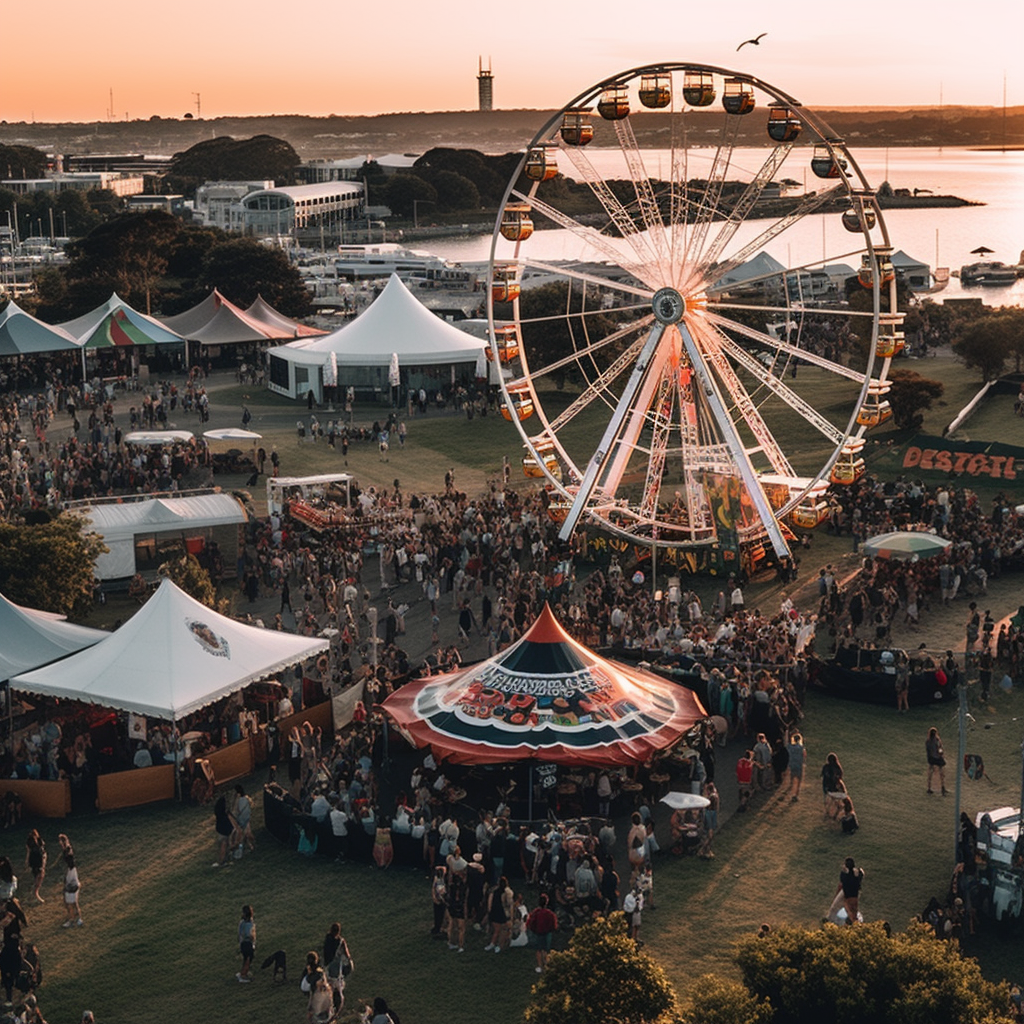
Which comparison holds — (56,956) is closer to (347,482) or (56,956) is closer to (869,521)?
(347,482)

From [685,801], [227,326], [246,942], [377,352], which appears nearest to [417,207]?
[227,326]

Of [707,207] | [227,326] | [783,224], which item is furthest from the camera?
[227,326]

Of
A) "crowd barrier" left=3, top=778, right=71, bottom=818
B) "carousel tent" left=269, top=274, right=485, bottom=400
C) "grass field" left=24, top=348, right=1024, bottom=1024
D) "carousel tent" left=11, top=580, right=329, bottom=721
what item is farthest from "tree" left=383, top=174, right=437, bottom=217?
"crowd barrier" left=3, top=778, right=71, bottom=818

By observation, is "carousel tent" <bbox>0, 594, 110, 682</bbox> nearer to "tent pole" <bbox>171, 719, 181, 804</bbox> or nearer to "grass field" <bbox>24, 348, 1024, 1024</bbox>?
"tent pole" <bbox>171, 719, 181, 804</bbox>

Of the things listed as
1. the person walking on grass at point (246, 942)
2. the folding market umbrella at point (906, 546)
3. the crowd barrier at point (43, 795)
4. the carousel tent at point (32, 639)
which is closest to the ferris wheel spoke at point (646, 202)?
the folding market umbrella at point (906, 546)

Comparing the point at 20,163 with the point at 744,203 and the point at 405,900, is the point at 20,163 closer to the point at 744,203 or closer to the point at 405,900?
the point at 744,203

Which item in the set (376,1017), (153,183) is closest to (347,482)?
(376,1017)

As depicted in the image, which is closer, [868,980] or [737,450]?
[868,980]
